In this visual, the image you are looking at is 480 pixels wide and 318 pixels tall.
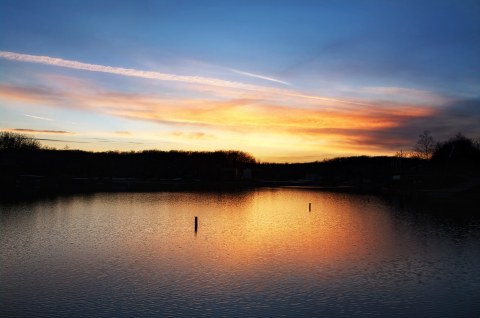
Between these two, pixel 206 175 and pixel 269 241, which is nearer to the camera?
pixel 269 241

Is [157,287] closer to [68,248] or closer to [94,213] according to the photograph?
[68,248]

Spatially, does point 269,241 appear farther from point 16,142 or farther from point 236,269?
point 16,142

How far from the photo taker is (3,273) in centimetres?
2052

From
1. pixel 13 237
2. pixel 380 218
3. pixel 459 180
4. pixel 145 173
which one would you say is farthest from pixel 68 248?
pixel 145 173

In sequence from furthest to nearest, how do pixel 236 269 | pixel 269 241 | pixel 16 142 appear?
pixel 16 142
pixel 269 241
pixel 236 269

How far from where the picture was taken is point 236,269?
22.2 meters

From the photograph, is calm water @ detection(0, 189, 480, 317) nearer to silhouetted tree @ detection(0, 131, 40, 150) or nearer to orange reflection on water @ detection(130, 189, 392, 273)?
orange reflection on water @ detection(130, 189, 392, 273)

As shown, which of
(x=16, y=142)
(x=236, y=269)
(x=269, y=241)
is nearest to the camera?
(x=236, y=269)

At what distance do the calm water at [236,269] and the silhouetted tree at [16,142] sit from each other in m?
148

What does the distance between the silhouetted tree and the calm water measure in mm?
147669

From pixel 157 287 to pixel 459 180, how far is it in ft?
290

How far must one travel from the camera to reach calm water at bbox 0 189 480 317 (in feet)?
52.6

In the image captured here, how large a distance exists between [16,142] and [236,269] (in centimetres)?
17678

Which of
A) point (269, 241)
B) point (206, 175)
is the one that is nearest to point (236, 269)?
point (269, 241)
